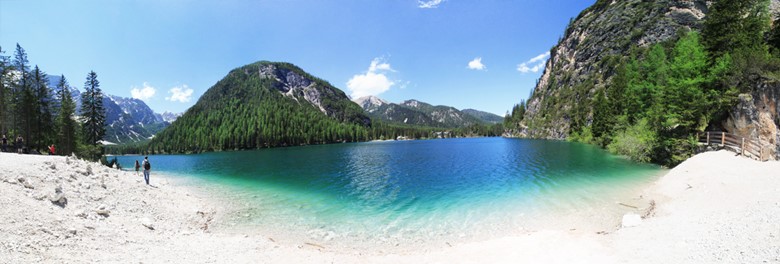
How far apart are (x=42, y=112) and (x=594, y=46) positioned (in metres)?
187

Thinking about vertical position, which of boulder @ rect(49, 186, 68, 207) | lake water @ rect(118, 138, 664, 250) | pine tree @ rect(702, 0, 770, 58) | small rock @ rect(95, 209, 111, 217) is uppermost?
pine tree @ rect(702, 0, 770, 58)

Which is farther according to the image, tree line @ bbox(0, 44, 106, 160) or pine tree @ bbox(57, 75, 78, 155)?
pine tree @ bbox(57, 75, 78, 155)

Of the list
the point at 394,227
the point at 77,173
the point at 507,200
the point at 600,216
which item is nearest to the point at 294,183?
the point at 77,173

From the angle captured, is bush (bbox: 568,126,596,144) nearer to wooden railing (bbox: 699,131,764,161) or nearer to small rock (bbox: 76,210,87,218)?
wooden railing (bbox: 699,131,764,161)

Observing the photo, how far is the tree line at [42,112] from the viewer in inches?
1716

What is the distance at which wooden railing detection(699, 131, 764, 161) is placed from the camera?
2238 centimetres

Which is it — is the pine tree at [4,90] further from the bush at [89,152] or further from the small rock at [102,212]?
the small rock at [102,212]

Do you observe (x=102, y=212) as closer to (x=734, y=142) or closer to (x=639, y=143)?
(x=734, y=142)

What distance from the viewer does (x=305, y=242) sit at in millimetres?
14062

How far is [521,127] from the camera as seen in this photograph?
180 meters

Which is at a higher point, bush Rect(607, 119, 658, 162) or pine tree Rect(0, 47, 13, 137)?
pine tree Rect(0, 47, 13, 137)

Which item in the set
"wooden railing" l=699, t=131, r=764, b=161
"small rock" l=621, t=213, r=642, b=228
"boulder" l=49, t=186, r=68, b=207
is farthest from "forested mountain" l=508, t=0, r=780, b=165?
"boulder" l=49, t=186, r=68, b=207

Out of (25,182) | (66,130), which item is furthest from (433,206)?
(66,130)

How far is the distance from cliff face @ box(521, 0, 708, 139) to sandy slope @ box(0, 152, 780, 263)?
101 meters
